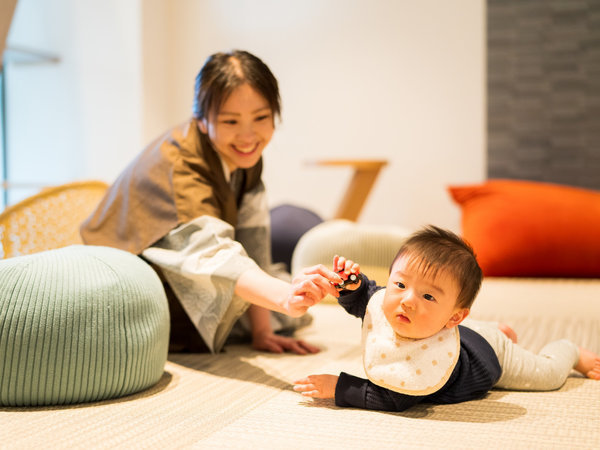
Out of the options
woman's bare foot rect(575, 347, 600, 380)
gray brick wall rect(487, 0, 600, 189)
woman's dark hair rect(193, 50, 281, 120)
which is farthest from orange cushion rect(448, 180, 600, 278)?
woman's dark hair rect(193, 50, 281, 120)

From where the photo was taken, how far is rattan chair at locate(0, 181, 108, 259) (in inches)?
56.5

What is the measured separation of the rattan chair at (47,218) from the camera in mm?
1435

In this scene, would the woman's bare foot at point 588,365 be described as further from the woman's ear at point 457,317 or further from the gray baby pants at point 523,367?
the woman's ear at point 457,317

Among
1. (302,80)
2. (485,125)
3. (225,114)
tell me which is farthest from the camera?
(302,80)

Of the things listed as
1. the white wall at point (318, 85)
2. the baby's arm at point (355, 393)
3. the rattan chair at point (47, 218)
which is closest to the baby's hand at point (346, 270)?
the baby's arm at point (355, 393)

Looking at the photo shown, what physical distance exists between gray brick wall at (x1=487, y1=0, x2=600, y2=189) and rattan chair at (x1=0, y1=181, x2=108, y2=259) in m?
2.07

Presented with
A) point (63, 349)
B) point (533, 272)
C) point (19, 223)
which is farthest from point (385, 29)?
point (63, 349)

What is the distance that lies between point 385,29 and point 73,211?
85.0 inches

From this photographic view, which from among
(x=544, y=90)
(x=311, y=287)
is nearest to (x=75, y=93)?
(x=544, y=90)

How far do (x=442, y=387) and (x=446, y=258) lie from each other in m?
0.23

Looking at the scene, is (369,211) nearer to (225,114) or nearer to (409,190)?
(409,190)

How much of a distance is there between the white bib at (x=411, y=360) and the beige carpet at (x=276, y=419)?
0.05m

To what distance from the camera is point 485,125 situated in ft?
10.4

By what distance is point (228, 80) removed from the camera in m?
1.43
